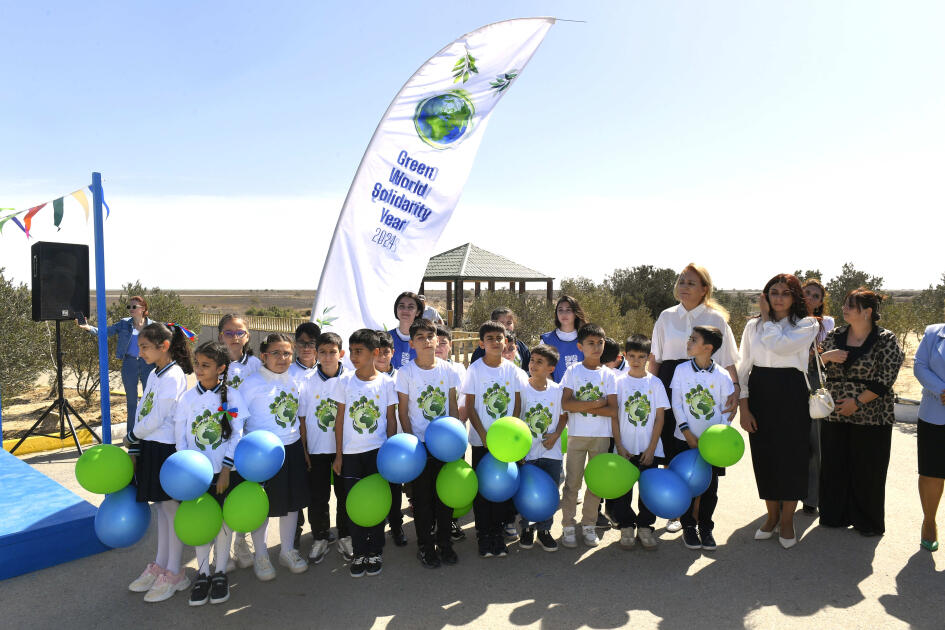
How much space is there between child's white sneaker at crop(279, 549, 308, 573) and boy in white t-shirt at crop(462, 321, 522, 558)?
115cm

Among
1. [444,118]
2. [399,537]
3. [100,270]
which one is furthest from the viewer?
[100,270]

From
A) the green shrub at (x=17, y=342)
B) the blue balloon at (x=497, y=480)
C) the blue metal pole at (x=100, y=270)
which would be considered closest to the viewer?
the blue balloon at (x=497, y=480)

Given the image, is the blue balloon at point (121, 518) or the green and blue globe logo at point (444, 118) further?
the green and blue globe logo at point (444, 118)

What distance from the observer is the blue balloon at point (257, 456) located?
3154 millimetres

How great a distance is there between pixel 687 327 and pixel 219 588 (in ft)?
11.5

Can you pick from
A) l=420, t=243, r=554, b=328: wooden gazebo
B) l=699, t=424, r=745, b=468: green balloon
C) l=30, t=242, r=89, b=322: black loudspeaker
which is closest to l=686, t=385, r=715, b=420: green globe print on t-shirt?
l=699, t=424, r=745, b=468: green balloon

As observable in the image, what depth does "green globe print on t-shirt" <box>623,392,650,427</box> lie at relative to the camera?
12.4ft

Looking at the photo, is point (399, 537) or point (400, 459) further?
point (399, 537)

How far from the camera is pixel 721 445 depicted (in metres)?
3.56

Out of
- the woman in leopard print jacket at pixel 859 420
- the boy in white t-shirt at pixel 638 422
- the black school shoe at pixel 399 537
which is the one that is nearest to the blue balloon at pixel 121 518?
the black school shoe at pixel 399 537

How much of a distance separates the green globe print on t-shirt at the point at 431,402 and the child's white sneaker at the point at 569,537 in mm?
1237

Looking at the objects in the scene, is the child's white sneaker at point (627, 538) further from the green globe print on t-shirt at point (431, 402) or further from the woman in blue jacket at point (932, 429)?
the woman in blue jacket at point (932, 429)

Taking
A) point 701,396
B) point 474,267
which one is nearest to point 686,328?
point 701,396

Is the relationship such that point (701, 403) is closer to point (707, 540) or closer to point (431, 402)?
point (707, 540)
